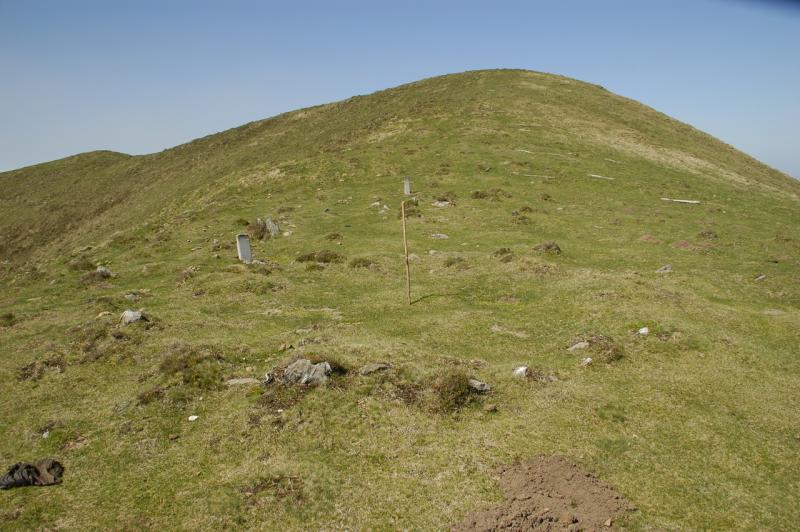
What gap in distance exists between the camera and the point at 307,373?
658 inches

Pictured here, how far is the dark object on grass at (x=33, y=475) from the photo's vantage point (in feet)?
40.8

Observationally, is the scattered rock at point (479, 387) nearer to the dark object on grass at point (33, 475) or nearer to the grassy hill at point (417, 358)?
the grassy hill at point (417, 358)

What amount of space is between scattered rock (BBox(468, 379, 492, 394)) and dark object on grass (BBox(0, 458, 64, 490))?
41.5ft

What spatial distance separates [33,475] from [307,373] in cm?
802

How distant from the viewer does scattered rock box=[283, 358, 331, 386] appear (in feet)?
54.3

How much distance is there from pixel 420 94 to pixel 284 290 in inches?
3036

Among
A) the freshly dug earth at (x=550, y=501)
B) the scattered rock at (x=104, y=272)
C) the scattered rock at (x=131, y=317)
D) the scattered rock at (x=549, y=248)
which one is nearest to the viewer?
the freshly dug earth at (x=550, y=501)

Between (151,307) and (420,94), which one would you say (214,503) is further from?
(420,94)

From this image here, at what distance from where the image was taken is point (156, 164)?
313 ft

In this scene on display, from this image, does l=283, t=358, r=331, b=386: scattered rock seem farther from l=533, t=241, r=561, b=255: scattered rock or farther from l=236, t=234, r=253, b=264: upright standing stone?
l=533, t=241, r=561, b=255: scattered rock

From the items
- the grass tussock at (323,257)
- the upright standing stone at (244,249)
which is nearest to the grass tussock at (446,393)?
the grass tussock at (323,257)

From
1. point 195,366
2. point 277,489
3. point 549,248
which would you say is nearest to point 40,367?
point 195,366

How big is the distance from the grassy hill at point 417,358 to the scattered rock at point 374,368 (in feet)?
1.41

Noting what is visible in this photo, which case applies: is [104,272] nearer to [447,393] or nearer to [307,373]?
[307,373]
